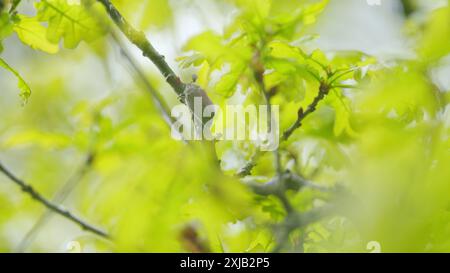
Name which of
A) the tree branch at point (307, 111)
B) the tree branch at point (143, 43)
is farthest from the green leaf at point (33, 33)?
the tree branch at point (307, 111)

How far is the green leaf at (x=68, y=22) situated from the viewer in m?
1.01

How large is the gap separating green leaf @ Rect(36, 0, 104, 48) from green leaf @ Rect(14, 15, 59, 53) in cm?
4

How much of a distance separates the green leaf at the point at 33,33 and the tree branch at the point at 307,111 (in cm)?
50

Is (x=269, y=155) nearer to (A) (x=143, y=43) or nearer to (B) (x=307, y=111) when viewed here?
(B) (x=307, y=111)

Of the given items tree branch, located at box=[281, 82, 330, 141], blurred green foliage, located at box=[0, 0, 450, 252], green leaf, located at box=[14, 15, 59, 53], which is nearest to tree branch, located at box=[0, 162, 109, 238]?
blurred green foliage, located at box=[0, 0, 450, 252]

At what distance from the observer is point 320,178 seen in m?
1.54

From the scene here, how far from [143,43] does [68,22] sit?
7.0 inches

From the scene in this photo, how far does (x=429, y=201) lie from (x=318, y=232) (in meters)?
0.48

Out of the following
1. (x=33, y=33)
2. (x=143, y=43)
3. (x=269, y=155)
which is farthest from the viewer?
(x=269, y=155)

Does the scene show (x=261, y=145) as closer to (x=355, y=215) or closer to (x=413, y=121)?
(x=413, y=121)

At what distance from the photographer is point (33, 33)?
1.08 m

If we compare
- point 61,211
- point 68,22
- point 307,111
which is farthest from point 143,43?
point 61,211

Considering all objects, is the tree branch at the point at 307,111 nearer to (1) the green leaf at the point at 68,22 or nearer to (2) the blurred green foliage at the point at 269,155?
(2) the blurred green foliage at the point at 269,155
